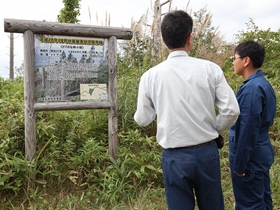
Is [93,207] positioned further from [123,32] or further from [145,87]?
[123,32]

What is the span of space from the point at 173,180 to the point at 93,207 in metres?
1.45

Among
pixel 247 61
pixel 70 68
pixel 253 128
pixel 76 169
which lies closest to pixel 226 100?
pixel 253 128

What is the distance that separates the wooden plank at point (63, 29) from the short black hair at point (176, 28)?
1.87 metres

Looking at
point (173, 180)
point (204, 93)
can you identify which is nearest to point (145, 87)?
point (204, 93)

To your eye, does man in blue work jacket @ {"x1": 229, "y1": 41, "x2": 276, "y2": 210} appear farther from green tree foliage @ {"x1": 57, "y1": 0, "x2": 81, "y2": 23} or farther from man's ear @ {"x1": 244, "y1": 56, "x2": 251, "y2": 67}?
green tree foliage @ {"x1": 57, "y1": 0, "x2": 81, "y2": 23}

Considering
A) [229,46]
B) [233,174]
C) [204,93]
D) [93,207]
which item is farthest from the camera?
[229,46]

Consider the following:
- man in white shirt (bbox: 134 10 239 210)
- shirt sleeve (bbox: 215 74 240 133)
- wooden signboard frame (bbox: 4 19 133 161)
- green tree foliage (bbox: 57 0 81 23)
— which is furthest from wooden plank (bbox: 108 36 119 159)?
green tree foliage (bbox: 57 0 81 23)

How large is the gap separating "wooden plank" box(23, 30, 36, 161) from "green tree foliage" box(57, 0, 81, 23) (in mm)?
11410

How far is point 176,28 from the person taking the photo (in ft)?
6.15

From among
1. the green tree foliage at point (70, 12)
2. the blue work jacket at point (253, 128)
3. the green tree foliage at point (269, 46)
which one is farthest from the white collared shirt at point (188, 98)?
the green tree foliage at point (70, 12)

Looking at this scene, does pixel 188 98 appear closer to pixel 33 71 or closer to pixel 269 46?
pixel 33 71

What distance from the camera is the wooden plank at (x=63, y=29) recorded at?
331 centimetres

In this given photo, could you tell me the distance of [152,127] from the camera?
4.15 meters

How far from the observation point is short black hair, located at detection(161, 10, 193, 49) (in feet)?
6.15
